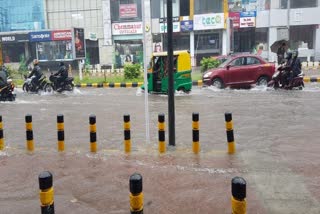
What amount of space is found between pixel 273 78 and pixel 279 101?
11.2ft

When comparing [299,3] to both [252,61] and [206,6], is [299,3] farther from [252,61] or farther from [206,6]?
[252,61]

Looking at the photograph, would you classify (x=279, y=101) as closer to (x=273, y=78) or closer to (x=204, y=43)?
(x=273, y=78)

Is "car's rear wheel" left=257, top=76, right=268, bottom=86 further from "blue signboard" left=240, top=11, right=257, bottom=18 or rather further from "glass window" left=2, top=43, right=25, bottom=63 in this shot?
"glass window" left=2, top=43, right=25, bottom=63

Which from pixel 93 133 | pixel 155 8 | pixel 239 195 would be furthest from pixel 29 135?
pixel 155 8

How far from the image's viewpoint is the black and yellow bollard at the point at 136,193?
323 centimetres

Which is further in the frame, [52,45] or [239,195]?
[52,45]

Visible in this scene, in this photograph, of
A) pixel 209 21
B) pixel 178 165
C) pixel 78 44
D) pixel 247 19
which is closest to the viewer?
pixel 178 165

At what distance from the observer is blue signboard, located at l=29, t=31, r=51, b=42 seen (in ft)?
121

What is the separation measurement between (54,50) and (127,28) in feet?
24.8

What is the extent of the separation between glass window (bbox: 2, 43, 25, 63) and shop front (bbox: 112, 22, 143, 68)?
9.51 m

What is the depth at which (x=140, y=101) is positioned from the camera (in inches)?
587

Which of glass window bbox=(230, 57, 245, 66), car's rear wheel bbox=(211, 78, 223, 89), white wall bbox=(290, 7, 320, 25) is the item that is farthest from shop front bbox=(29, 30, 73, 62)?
Result: glass window bbox=(230, 57, 245, 66)

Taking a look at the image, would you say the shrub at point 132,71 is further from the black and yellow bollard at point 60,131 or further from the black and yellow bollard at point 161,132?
the black and yellow bollard at point 161,132

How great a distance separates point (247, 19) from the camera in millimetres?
36062
